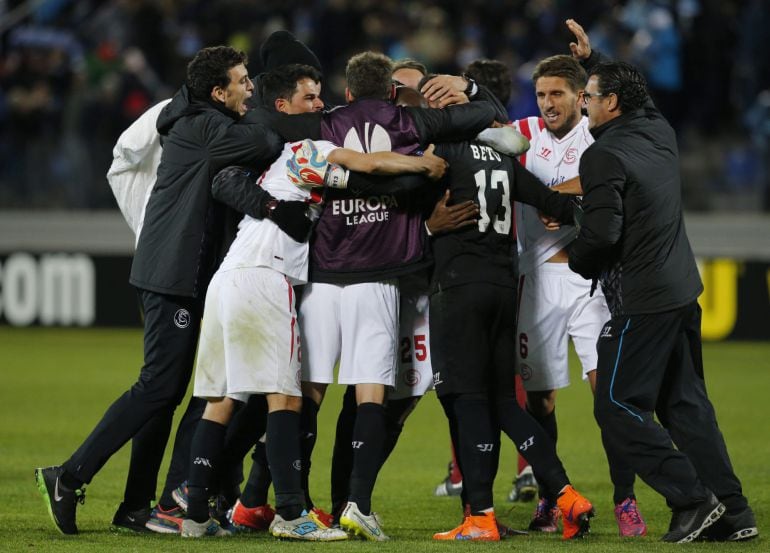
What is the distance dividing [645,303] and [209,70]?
2249mm

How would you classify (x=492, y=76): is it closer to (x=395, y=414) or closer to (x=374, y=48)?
(x=395, y=414)

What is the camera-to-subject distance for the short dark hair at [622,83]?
6.01 metres

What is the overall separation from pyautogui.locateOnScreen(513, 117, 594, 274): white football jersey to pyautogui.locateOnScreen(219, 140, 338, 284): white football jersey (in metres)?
1.39

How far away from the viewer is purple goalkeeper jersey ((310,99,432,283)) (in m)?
6.16

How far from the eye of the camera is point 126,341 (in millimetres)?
16047

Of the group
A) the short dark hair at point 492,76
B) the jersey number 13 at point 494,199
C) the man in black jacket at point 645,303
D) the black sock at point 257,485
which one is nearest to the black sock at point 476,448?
the man in black jacket at point 645,303

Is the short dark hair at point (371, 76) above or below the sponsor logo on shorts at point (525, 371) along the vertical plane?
above

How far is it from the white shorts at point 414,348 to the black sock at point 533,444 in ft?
1.46

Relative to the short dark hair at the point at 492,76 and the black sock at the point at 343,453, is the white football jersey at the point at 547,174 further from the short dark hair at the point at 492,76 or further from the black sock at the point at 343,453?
the black sock at the point at 343,453

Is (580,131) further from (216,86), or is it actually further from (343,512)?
(343,512)

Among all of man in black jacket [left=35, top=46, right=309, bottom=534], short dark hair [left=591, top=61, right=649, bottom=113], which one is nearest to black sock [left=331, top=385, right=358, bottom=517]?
man in black jacket [left=35, top=46, right=309, bottom=534]

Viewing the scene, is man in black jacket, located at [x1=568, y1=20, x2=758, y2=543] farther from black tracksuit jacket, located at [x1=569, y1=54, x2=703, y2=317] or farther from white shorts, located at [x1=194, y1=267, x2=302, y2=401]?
white shorts, located at [x1=194, y1=267, x2=302, y2=401]

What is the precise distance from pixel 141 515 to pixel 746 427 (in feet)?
17.5

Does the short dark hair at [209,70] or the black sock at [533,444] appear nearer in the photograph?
the black sock at [533,444]
